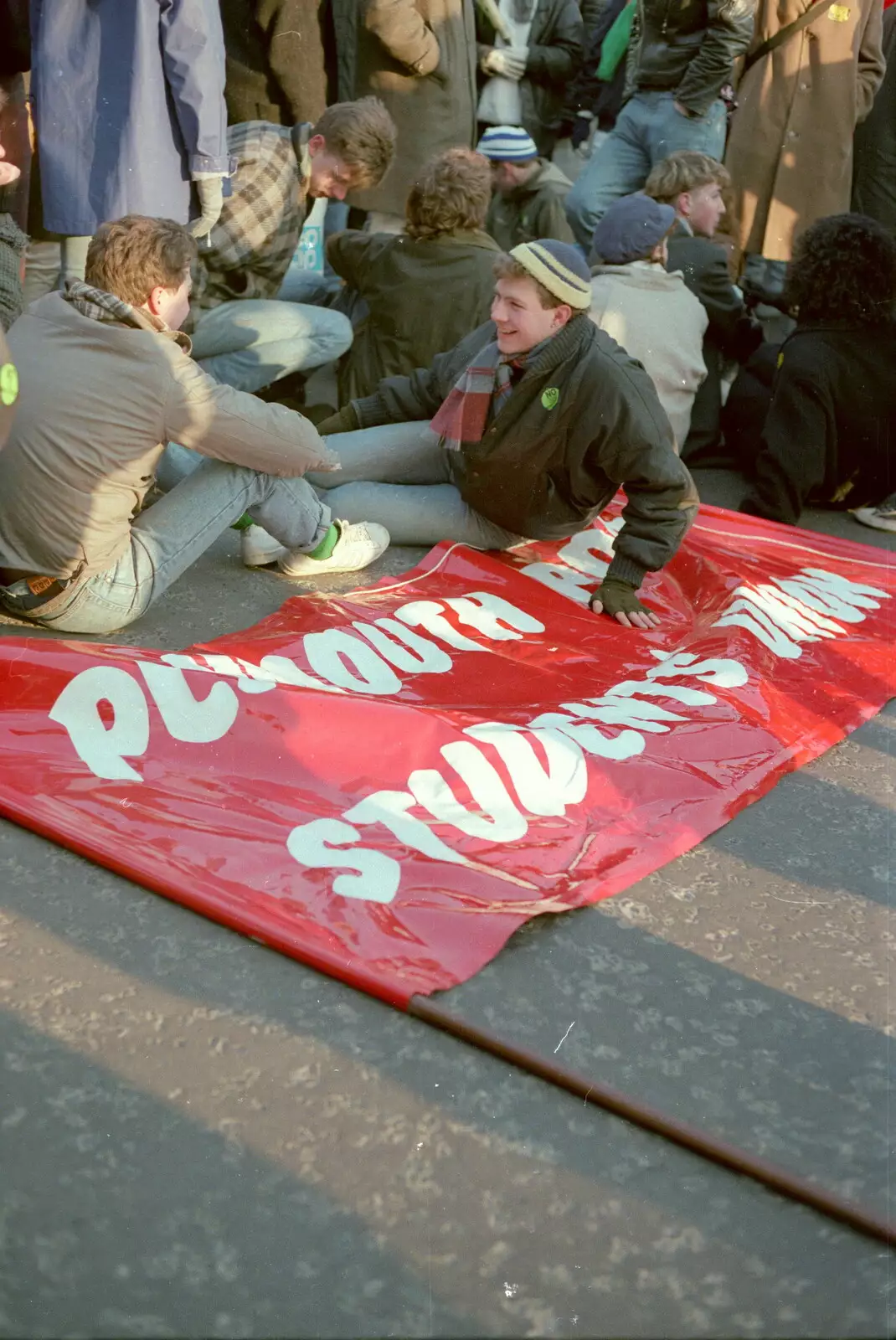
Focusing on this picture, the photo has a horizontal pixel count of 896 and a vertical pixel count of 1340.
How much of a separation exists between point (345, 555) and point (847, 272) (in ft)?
7.60

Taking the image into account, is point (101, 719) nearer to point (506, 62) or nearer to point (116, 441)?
point (116, 441)

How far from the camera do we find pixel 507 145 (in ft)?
22.0

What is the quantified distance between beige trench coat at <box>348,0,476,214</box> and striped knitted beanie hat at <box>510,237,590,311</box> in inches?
96.0

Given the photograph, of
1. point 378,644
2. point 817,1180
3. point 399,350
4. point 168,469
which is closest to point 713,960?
point 817,1180

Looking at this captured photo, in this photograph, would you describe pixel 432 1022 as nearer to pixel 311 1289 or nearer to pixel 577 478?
pixel 311 1289

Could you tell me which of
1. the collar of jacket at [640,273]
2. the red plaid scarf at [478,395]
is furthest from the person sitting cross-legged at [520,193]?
the red plaid scarf at [478,395]

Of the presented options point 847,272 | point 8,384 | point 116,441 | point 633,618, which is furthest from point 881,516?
point 8,384

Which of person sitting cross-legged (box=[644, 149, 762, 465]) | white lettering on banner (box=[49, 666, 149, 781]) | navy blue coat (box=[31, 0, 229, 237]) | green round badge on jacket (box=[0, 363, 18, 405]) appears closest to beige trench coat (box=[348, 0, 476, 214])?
person sitting cross-legged (box=[644, 149, 762, 465])

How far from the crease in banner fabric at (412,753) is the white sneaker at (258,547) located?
0.37 meters

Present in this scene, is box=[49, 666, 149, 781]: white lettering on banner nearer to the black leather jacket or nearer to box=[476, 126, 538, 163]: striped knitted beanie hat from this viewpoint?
box=[476, 126, 538, 163]: striped knitted beanie hat

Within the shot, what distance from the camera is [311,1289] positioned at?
5.99 ft

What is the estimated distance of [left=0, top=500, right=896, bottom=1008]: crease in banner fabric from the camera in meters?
2.59

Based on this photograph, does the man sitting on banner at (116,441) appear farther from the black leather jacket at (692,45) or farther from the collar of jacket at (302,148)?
the black leather jacket at (692,45)

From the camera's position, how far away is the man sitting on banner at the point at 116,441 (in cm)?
335
